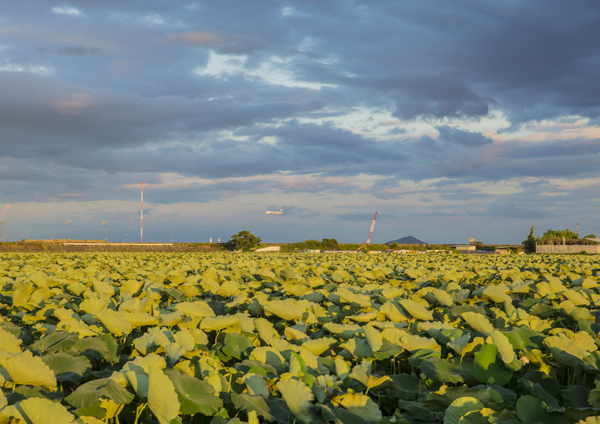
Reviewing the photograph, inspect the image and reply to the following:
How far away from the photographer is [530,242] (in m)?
53.3

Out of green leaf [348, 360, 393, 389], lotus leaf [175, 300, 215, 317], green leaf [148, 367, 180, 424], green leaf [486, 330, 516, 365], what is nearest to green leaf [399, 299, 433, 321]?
green leaf [486, 330, 516, 365]

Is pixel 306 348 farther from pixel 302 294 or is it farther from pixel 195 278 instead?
pixel 195 278

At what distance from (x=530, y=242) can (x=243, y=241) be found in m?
32.8

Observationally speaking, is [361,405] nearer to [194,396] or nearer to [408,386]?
[408,386]

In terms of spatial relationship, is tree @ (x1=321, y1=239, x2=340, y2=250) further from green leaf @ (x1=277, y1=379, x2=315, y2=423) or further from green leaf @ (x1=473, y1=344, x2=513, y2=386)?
green leaf @ (x1=277, y1=379, x2=315, y2=423)

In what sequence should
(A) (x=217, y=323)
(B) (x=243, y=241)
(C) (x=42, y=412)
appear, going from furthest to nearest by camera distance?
(B) (x=243, y=241) → (A) (x=217, y=323) → (C) (x=42, y=412)

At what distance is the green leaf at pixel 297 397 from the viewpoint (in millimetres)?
2186

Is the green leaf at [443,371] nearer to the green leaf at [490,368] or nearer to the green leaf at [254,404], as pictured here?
the green leaf at [490,368]

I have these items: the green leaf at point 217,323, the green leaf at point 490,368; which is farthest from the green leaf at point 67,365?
the green leaf at point 490,368

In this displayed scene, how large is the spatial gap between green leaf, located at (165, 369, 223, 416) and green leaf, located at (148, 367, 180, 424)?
0.13 metres

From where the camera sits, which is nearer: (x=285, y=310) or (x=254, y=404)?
(x=254, y=404)

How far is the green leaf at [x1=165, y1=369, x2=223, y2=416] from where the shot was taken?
6.73 feet

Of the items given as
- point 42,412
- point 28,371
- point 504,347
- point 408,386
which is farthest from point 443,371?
point 28,371

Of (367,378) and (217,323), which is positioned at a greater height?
(217,323)
